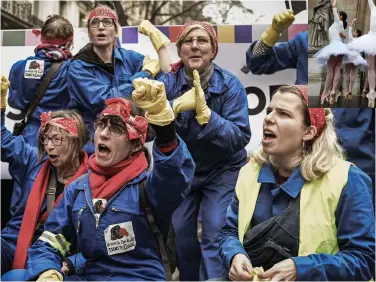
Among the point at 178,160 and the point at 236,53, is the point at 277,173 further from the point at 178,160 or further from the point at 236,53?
the point at 236,53

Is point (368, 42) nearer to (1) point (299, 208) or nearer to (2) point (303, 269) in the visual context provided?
(1) point (299, 208)

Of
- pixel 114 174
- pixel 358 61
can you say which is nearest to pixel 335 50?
pixel 358 61

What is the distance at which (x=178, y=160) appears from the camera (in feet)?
10.1

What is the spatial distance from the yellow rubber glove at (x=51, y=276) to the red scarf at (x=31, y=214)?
2.28 feet

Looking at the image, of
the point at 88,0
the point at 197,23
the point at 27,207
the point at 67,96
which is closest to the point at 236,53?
the point at 197,23

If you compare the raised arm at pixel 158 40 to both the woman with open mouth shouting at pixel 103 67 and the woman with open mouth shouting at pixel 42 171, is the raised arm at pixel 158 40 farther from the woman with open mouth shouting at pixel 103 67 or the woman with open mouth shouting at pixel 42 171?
the woman with open mouth shouting at pixel 42 171

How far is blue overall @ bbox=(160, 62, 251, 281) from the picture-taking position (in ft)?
12.5

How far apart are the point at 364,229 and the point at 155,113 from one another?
103 centimetres

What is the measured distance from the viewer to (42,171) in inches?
160

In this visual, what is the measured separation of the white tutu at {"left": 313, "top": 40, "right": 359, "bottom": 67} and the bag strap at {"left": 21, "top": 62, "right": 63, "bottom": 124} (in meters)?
1.99

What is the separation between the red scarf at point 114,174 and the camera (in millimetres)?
3359

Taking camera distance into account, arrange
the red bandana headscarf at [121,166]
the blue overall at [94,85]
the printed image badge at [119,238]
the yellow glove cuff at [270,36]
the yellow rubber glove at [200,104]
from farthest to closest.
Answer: the yellow glove cuff at [270,36] → the blue overall at [94,85] → the yellow rubber glove at [200,104] → the red bandana headscarf at [121,166] → the printed image badge at [119,238]

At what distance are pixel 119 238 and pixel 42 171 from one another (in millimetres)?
990

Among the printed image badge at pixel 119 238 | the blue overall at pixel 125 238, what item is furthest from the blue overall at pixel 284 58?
the printed image badge at pixel 119 238
